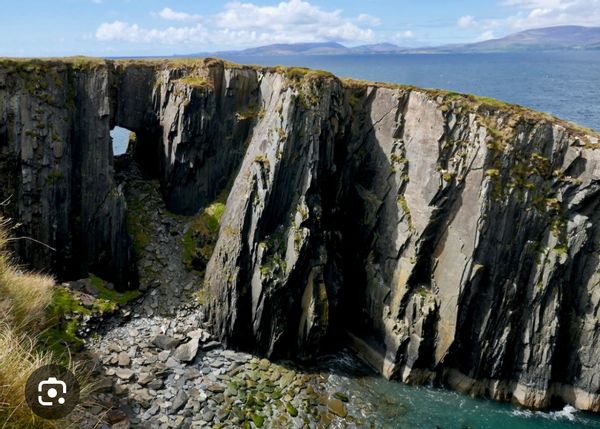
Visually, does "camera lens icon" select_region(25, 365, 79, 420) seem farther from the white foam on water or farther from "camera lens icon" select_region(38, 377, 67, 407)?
the white foam on water

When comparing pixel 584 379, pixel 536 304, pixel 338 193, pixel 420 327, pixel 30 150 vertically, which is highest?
pixel 30 150

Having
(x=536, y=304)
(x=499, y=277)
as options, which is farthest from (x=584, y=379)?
(x=499, y=277)

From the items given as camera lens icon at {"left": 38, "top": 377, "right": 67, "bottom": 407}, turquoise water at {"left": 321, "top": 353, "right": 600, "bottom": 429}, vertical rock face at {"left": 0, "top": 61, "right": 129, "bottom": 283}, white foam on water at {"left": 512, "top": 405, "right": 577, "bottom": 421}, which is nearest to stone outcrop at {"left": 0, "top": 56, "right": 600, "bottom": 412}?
vertical rock face at {"left": 0, "top": 61, "right": 129, "bottom": 283}

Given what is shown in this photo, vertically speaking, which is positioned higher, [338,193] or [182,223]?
[338,193]

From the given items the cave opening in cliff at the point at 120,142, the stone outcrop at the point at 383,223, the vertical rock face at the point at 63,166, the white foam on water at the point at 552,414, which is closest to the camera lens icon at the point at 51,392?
the stone outcrop at the point at 383,223

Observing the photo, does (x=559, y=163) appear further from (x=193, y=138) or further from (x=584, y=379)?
(x=193, y=138)

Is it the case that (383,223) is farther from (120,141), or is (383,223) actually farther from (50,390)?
(120,141)

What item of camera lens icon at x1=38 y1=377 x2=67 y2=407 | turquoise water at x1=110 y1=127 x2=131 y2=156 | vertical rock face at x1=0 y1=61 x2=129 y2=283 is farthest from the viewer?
turquoise water at x1=110 y1=127 x2=131 y2=156
